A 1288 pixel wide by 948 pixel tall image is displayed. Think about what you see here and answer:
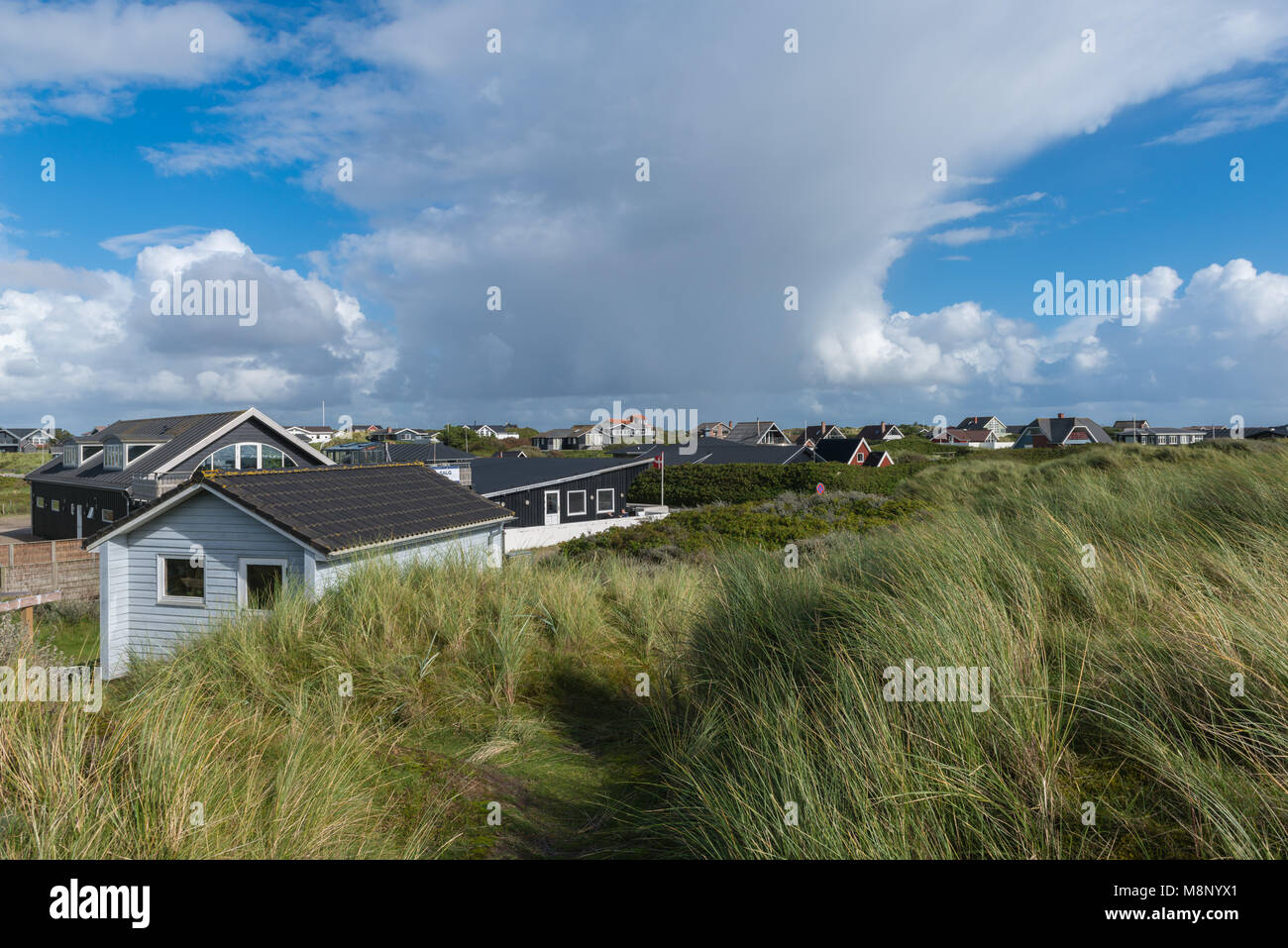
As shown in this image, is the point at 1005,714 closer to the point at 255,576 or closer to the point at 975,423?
the point at 255,576

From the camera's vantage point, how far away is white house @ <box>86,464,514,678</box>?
12680 millimetres

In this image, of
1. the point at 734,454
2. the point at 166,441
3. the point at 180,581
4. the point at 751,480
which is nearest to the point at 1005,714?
the point at 180,581

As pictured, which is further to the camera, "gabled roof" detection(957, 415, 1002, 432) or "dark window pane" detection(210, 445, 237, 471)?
"gabled roof" detection(957, 415, 1002, 432)

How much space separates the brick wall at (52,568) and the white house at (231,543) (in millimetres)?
9892

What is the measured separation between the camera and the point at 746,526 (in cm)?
1894

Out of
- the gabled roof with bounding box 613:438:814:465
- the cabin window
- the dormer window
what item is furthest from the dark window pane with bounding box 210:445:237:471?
the gabled roof with bounding box 613:438:814:465

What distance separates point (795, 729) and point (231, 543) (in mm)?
13646

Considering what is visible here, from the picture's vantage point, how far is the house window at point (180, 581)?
13.9 metres

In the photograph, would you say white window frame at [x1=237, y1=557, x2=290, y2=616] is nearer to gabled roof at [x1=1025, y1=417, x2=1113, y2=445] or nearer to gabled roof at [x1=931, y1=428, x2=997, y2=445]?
gabled roof at [x1=1025, y1=417, x2=1113, y2=445]

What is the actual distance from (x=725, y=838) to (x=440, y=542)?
542 inches

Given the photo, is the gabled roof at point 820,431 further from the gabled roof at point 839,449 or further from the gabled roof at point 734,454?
the gabled roof at point 734,454

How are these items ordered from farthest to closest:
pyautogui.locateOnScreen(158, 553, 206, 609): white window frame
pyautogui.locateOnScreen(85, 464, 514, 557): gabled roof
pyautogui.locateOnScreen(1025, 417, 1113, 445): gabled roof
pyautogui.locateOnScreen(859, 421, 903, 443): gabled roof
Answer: pyautogui.locateOnScreen(859, 421, 903, 443): gabled roof, pyautogui.locateOnScreen(1025, 417, 1113, 445): gabled roof, pyautogui.locateOnScreen(158, 553, 206, 609): white window frame, pyautogui.locateOnScreen(85, 464, 514, 557): gabled roof

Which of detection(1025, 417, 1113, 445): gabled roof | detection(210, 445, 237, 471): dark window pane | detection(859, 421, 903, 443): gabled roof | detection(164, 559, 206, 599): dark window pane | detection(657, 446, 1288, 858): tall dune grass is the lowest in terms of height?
detection(164, 559, 206, 599): dark window pane

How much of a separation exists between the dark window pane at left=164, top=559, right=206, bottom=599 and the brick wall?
34.6 feet
